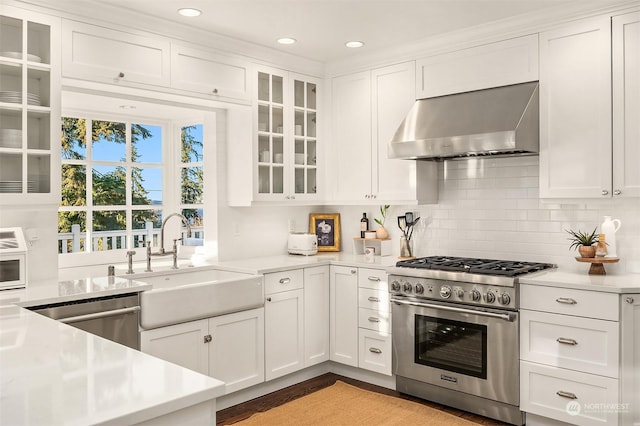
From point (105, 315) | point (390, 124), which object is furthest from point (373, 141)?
point (105, 315)

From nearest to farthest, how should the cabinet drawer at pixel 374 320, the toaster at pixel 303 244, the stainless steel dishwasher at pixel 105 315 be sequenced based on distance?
the stainless steel dishwasher at pixel 105 315, the cabinet drawer at pixel 374 320, the toaster at pixel 303 244

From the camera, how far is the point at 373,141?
14.5 ft

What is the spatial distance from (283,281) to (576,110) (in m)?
2.31

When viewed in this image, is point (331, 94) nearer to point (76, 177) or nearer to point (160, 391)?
point (76, 177)

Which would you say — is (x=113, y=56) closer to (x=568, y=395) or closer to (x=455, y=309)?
(x=455, y=309)

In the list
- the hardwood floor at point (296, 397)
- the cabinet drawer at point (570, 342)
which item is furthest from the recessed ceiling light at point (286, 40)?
the hardwood floor at point (296, 397)

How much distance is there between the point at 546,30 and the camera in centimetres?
350

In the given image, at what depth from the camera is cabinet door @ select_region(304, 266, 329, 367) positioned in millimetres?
4156

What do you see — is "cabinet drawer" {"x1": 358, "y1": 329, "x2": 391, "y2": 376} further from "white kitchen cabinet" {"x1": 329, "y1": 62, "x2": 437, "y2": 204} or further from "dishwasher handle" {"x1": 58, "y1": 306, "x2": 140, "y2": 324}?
"dishwasher handle" {"x1": 58, "y1": 306, "x2": 140, "y2": 324}

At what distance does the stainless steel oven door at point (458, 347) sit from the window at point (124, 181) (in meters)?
1.91

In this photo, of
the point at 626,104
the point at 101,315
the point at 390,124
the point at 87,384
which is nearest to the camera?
the point at 87,384

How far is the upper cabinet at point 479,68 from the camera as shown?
359 cm

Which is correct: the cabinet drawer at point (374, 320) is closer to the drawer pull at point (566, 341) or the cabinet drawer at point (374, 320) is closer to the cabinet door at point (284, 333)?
the cabinet door at point (284, 333)

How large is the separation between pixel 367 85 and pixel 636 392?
9.52 ft
